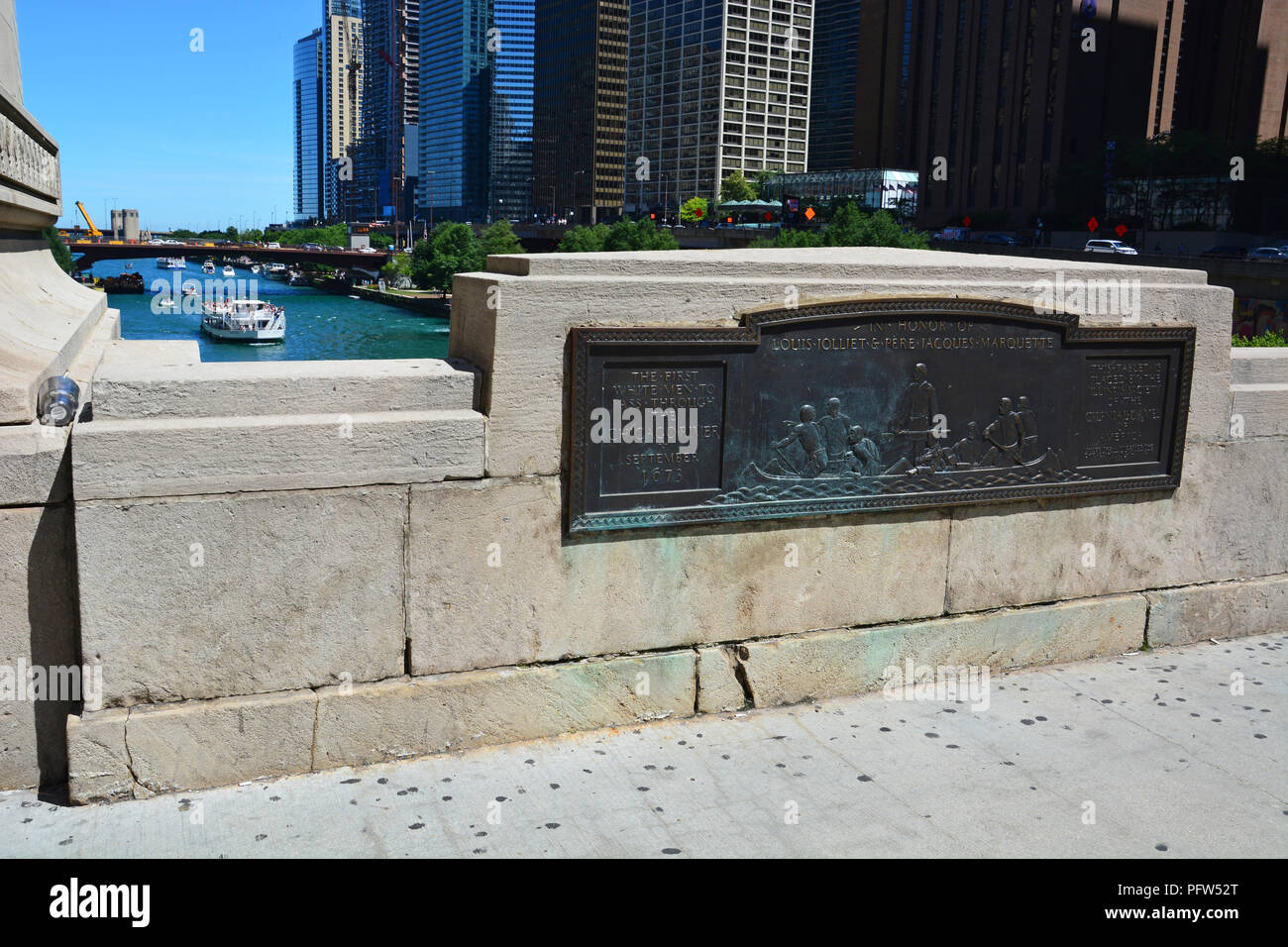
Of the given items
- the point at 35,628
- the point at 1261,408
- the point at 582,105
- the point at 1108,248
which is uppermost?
the point at 582,105

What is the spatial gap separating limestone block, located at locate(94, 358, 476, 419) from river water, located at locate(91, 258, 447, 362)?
51573 millimetres

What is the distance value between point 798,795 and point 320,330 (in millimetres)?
85397

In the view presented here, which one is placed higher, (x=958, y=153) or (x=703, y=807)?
(x=958, y=153)

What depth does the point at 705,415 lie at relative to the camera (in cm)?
522

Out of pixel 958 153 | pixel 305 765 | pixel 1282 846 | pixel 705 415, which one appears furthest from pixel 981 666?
pixel 958 153

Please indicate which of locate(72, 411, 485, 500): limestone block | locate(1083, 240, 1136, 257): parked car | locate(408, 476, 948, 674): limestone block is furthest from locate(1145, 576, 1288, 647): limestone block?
locate(1083, 240, 1136, 257): parked car

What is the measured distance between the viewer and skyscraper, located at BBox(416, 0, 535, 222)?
570ft

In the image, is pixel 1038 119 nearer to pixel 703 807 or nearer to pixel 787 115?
pixel 787 115

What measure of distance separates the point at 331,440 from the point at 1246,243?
7114cm

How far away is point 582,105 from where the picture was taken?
15388cm

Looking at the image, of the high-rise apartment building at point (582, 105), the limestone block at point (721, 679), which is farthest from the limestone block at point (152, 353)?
the high-rise apartment building at point (582, 105)

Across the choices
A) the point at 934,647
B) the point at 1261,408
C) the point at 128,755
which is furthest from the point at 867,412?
the point at 128,755

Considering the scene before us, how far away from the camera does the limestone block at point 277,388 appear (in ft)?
14.6

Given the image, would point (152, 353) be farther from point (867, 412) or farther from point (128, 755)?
point (867, 412)
